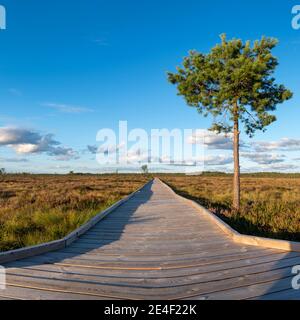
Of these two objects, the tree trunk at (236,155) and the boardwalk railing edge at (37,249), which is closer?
the boardwalk railing edge at (37,249)

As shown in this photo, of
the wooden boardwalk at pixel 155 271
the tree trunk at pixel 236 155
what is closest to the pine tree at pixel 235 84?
the tree trunk at pixel 236 155

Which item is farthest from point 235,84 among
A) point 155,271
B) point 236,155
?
point 155,271

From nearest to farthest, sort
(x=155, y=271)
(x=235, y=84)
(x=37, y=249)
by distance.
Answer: (x=155, y=271)
(x=37, y=249)
(x=235, y=84)

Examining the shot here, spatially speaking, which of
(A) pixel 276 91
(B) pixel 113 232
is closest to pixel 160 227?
(B) pixel 113 232

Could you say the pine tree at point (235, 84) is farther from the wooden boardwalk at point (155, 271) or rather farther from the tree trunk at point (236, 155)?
the wooden boardwalk at point (155, 271)

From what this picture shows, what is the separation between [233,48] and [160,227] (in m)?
8.91

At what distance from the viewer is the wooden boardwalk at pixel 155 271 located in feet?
10.5

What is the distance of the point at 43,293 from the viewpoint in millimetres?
3164

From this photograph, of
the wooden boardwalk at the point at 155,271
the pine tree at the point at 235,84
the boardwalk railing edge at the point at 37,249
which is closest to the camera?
the wooden boardwalk at the point at 155,271

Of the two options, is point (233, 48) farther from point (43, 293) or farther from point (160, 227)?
point (43, 293)

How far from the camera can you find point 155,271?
390 cm

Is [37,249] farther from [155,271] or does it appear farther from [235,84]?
[235,84]

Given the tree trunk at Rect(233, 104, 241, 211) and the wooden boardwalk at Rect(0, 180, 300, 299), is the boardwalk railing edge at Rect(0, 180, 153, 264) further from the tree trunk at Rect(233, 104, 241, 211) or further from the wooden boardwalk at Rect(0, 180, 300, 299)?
the tree trunk at Rect(233, 104, 241, 211)

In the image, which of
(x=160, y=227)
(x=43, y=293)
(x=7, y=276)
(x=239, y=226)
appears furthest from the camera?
(x=239, y=226)
